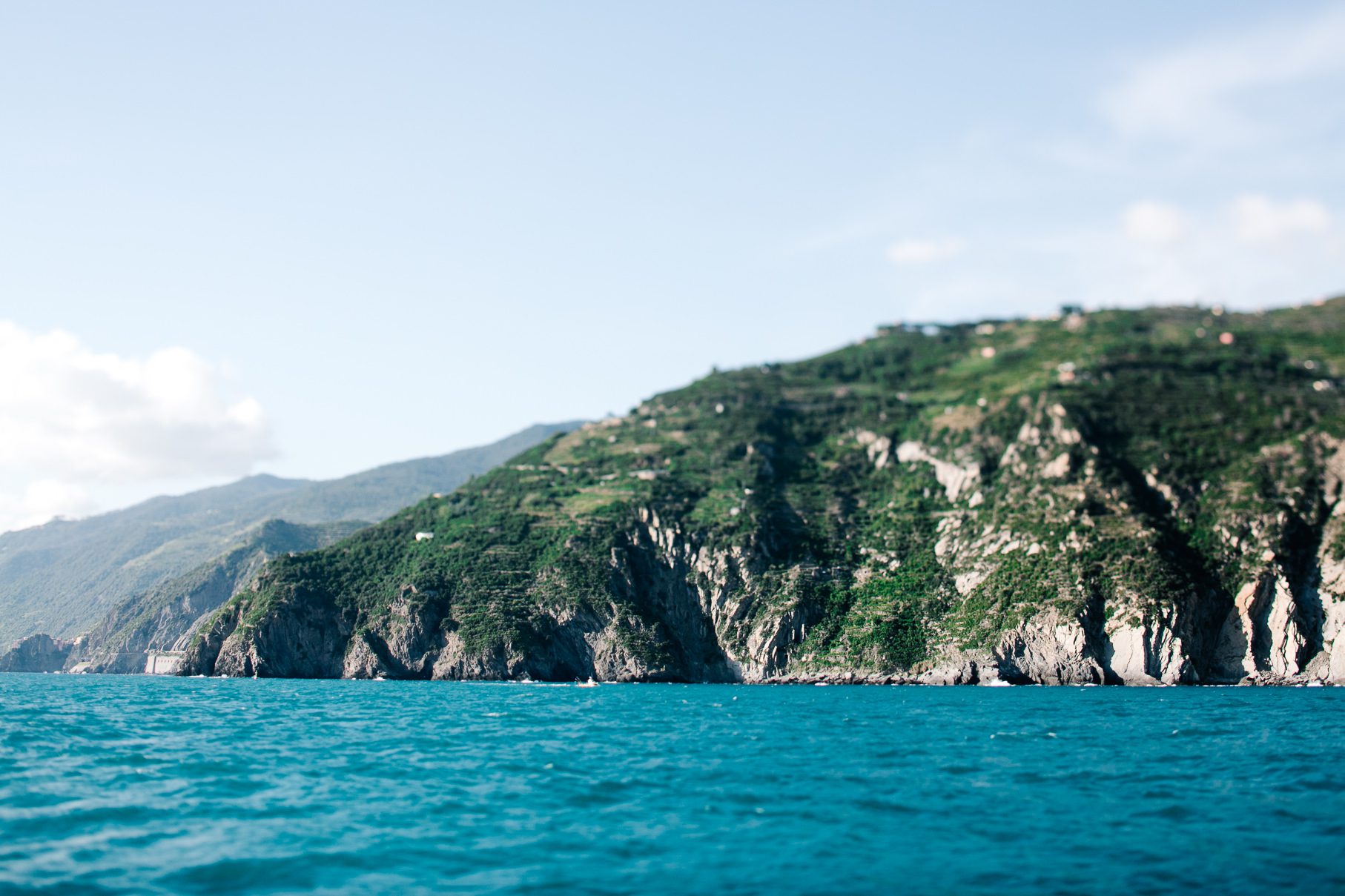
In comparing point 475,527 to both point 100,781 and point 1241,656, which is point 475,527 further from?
point 100,781

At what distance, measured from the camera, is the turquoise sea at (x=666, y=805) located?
26.8 metres

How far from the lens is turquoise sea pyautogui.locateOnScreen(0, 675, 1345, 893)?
2680 centimetres

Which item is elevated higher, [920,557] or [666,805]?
[920,557]

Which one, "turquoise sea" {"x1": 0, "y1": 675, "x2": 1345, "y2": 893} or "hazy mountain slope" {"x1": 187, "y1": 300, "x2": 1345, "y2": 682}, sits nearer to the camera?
"turquoise sea" {"x1": 0, "y1": 675, "x2": 1345, "y2": 893}

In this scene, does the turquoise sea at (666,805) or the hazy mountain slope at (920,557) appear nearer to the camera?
the turquoise sea at (666,805)

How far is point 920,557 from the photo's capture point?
156875mm

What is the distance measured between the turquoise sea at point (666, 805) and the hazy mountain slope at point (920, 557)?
214ft

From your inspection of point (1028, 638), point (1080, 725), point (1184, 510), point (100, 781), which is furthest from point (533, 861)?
point (1184, 510)

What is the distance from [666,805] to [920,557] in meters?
Result: 126

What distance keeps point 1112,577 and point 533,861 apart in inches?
4742

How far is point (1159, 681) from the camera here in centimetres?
12306

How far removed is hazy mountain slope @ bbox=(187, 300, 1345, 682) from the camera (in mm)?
129375

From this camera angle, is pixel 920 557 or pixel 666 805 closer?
pixel 666 805

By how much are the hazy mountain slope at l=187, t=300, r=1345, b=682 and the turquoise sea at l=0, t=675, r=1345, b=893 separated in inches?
2573
